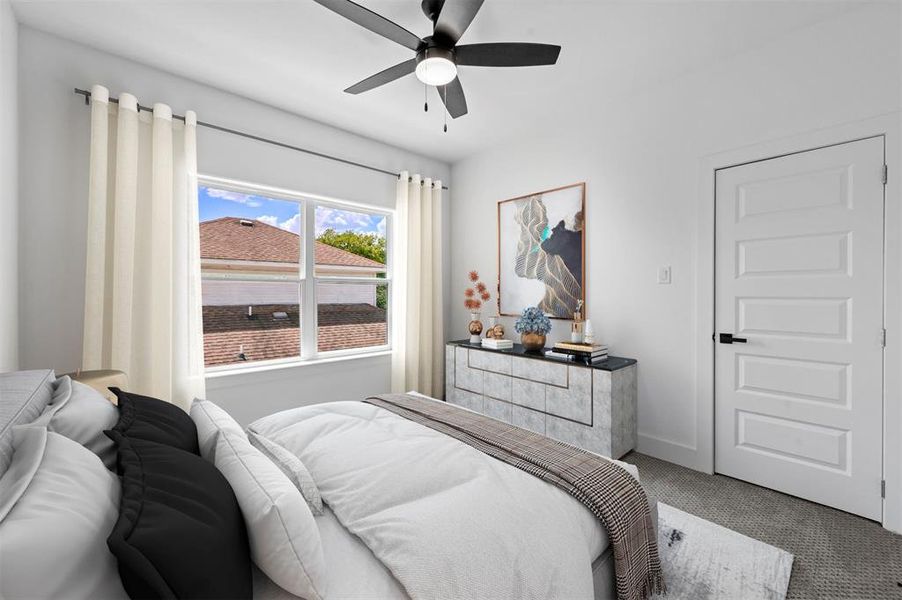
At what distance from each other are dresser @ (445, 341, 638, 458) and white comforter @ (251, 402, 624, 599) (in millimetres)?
1463

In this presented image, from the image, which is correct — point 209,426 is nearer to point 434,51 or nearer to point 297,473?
point 297,473

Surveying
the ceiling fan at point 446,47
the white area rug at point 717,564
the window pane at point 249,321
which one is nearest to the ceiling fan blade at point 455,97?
the ceiling fan at point 446,47

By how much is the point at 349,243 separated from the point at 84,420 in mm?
2771

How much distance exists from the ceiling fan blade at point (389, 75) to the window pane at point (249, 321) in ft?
5.81

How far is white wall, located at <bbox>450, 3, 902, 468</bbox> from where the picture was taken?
215 centimetres

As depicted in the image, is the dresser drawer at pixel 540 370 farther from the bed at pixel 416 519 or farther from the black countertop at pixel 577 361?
the bed at pixel 416 519

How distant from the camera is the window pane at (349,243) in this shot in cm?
357

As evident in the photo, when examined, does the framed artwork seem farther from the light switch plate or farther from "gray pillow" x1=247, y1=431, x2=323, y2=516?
"gray pillow" x1=247, y1=431, x2=323, y2=516

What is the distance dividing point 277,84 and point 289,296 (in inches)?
63.5

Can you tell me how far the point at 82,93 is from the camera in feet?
7.68

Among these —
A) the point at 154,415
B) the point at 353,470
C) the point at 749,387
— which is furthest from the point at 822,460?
the point at 154,415

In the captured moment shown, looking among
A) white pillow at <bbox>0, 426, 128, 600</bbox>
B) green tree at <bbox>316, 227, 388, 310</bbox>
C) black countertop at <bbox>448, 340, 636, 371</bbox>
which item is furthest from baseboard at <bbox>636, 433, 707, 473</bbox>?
white pillow at <bbox>0, 426, 128, 600</bbox>

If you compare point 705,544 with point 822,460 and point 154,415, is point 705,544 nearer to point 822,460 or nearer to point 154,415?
point 822,460

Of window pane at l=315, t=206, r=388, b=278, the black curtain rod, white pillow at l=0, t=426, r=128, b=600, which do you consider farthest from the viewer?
window pane at l=315, t=206, r=388, b=278
